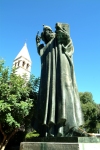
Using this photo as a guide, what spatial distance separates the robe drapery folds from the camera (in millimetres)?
5797

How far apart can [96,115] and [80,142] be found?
115 ft

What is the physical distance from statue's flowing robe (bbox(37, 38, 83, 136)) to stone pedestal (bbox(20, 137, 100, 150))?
805mm

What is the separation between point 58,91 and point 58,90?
4 cm

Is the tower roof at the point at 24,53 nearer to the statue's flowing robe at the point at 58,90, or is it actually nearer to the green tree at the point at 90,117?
the green tree at the point at 90,117

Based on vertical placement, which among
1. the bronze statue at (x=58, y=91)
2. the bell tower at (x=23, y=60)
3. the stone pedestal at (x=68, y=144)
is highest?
the bell tower at (x=23, y=60)

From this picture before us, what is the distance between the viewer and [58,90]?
6273mm

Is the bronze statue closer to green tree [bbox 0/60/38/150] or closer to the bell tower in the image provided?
green tree [bbox 0/60/38/150]

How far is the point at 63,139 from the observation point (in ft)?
16.1

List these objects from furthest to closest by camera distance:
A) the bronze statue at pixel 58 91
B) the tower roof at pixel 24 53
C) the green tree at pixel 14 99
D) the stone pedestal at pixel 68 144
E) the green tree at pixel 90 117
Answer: the tower roof at pixel 24 53
the green tree at pixel 90 117
the green tree at pixel 14 99
the bronze statue at pixel 58 91
the stone pedestal at pixel 68 144

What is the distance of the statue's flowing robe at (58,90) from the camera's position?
5793 millimetres

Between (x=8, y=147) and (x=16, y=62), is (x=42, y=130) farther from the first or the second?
(x=16, y=62)

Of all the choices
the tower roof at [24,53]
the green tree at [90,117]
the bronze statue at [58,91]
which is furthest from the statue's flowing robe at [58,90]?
the tower roof at [24,53]

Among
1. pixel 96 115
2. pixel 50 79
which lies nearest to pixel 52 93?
pixel 50 79

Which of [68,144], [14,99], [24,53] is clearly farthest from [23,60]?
[68,144]
